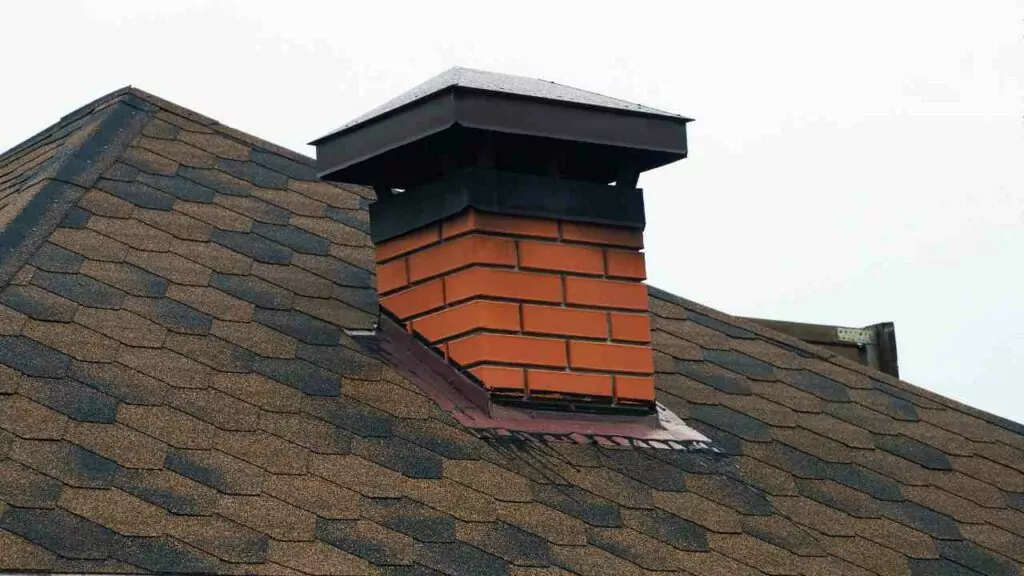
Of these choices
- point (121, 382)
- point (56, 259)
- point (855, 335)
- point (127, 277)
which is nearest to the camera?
point (121, 382)

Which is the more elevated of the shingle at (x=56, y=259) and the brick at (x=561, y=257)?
the brick at (x=561, y=257)

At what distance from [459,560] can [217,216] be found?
2.63m

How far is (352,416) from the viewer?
22.2 feet

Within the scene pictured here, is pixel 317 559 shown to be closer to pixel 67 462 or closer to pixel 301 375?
pixel 67 462

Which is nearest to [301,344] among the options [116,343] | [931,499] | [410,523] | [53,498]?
[116,343]

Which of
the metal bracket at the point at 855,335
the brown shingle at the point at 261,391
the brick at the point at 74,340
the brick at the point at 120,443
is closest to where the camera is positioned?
the brick at the point at 120,443

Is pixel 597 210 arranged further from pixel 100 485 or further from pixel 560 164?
pixel 100 485

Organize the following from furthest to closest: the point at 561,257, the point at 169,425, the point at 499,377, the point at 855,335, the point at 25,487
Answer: the point at 855,335
the point at 561,257
the point at 499,377
the point at 169,425
the point at 25,487

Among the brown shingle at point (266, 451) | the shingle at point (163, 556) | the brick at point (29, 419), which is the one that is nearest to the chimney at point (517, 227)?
the brown shingle at point (266, 451)

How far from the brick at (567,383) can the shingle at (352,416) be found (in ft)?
2.55

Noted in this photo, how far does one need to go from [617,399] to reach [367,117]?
1.59m

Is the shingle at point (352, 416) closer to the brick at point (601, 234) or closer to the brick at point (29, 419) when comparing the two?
the brick at point (29, 419)

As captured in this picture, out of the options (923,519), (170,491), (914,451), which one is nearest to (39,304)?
(170,491)

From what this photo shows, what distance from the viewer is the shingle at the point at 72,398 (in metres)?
6.08
